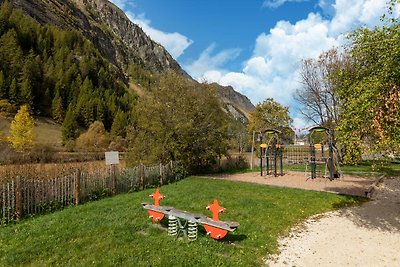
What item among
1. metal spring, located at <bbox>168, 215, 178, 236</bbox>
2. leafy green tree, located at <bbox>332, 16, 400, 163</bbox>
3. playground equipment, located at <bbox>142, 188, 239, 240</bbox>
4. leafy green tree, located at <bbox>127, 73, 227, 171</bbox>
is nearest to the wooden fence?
leafy green tree, located at <bbox>127, 73, 227, 171</bbox>

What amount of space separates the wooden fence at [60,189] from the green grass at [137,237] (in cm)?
75

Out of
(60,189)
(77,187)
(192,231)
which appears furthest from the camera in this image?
(77,187)

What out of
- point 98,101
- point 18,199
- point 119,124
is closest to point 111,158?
point 18,199

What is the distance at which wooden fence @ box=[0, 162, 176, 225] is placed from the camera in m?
9.87

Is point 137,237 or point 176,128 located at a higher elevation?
point 176,128

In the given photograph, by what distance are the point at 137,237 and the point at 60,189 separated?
5.49 meters

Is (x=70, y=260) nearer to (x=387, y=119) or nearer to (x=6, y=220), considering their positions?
(x=6, y=220)

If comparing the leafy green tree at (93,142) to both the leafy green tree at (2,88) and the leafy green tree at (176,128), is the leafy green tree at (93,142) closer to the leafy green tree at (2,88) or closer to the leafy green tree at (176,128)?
the leafy green tree at (2,88)

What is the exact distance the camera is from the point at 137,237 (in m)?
7.57

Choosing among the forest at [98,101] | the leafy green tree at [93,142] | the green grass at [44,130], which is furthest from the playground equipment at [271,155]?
the green grass at [44,130]

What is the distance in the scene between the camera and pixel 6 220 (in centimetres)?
963

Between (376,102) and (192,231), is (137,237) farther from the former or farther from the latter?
(376,102)

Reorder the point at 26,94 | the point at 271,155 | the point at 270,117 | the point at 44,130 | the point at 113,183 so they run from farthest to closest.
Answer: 1. the point at 26,94
2. the point at 44,130
3. the point at 270,117
4. the point at 271,155
5. the point at 113,183

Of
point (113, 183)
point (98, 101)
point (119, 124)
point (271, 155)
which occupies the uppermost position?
point (98, 101)
